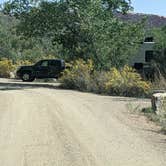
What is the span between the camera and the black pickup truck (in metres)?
41.8

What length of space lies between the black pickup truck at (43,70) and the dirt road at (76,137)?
70.7 feet

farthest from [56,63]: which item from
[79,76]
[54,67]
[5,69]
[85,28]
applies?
[5,69]

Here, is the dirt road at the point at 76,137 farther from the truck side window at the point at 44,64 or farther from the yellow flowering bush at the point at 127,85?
the truck side window at the point at 44,64

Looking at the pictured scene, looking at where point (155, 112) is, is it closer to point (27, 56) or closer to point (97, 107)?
point (97, 107)

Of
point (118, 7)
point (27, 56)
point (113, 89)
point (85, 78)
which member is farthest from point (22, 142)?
point (27, 56)

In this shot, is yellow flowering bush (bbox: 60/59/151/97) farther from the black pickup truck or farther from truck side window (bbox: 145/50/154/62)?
truck side window (bbox: 145/50/154/62)

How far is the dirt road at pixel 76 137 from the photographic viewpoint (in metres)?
10.3

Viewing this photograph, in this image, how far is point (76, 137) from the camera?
42.2 feet

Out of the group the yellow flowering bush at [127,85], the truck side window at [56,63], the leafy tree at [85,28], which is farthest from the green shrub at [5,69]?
the yellow flowering bush at [127,85]

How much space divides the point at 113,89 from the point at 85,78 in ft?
10.8

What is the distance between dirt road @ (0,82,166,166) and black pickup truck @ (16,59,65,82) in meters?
21.6

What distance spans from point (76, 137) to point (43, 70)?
98.3ft

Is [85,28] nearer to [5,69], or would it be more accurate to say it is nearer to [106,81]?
[106,81]

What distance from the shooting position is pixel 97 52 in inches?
1398
